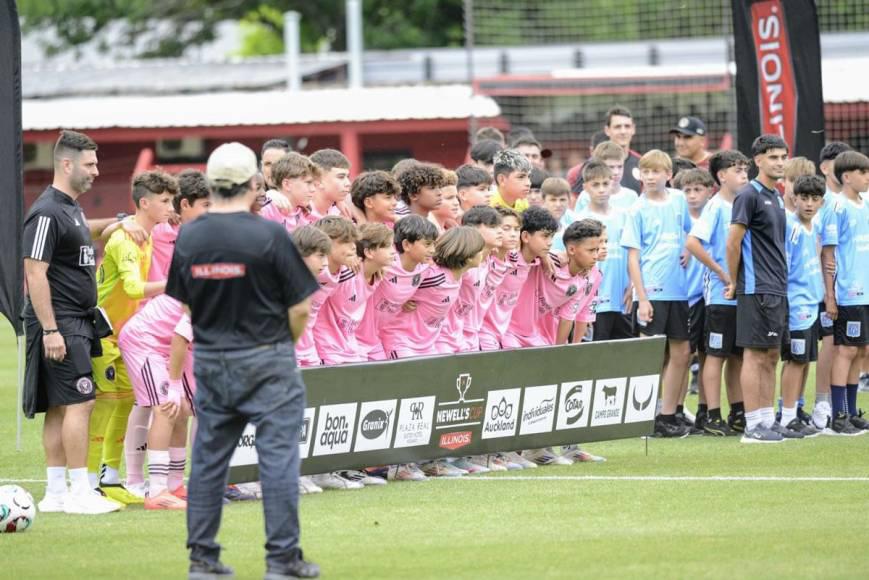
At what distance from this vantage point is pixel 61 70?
40.6m

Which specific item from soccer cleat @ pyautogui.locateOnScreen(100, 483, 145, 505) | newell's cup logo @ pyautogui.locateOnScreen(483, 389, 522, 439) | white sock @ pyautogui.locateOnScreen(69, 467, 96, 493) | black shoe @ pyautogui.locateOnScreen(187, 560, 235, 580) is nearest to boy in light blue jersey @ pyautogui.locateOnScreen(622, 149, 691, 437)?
newell's cup logo @ pyautogui.locateOnScreen(483, 389, 522, 439)

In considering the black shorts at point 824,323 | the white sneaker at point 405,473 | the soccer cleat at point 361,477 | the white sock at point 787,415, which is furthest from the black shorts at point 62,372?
the black shorts at point 824,323

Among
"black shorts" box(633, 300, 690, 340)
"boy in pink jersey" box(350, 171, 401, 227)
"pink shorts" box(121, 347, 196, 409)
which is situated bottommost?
"black shorts" box(633, 300, 690, 340)

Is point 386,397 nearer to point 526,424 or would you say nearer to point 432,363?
point 432,363

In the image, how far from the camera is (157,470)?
31.4 ft

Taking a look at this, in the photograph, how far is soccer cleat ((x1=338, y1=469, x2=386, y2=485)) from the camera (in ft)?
34.1

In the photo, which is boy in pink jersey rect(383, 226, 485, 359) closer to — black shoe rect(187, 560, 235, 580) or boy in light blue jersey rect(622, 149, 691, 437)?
boy in light blue jersey rect(622, 149, 691, 437)

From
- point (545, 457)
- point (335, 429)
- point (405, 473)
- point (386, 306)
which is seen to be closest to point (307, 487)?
point (335, 429)

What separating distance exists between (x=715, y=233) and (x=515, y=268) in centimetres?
245

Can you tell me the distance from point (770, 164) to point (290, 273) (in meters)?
6.17

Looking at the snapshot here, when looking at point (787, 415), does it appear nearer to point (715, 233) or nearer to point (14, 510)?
point (715, 233)

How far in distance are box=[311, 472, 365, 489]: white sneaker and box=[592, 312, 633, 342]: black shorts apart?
4022mm

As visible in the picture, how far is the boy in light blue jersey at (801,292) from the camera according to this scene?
12.6m

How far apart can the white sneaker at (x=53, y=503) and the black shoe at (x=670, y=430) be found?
5435 mm
